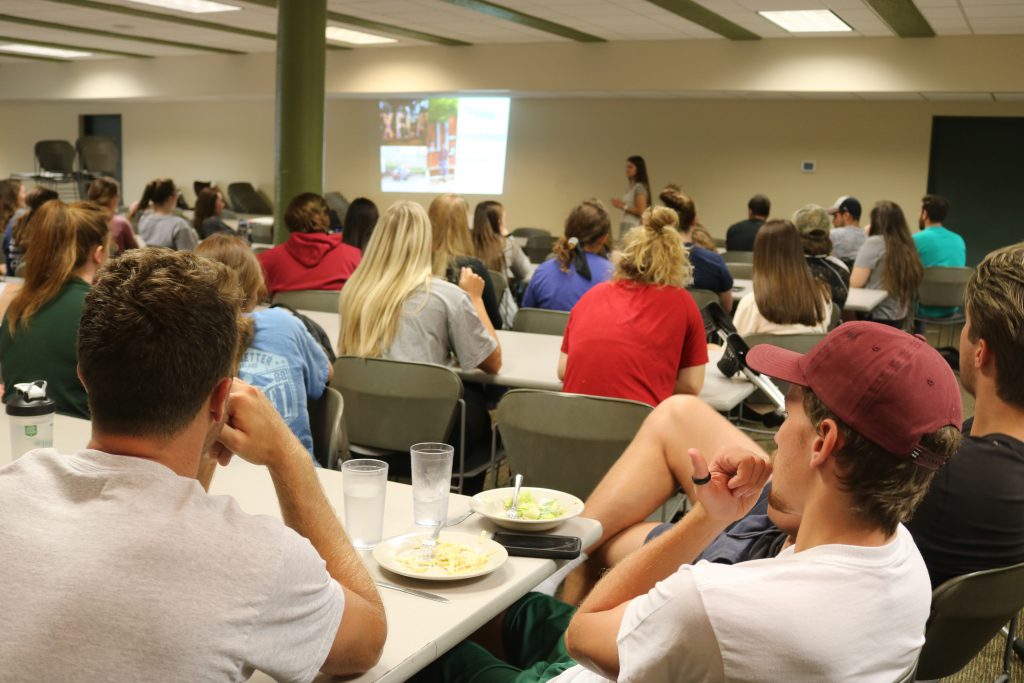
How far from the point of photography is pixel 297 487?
1.47m

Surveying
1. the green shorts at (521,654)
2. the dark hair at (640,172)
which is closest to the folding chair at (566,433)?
the green shorts at (521,654)

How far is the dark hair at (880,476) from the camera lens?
4.46 ft

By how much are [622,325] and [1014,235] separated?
8886 mm

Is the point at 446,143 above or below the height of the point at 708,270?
above

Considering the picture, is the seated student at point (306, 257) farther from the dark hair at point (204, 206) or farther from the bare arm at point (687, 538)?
the bare arm at point (687, 538)

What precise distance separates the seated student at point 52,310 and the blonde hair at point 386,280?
0.96 metres

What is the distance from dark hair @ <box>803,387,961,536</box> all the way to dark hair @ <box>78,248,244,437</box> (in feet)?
2.89

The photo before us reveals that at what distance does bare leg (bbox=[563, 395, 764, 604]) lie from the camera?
2545mm

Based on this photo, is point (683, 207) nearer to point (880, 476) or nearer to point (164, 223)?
point (164, 223)

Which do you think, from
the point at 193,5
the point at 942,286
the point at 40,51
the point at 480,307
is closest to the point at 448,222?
the point at 480,307

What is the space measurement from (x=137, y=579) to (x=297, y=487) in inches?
14.9

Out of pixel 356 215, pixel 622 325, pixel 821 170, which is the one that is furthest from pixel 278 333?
pixel 821 170

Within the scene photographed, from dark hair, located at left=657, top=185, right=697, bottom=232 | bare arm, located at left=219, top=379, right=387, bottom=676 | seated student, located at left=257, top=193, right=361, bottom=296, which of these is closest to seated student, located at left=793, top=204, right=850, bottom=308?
dark hair, located at left=657, top=185, right=697, bottom=232

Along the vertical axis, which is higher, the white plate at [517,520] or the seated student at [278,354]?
the seated student at [278,354]
